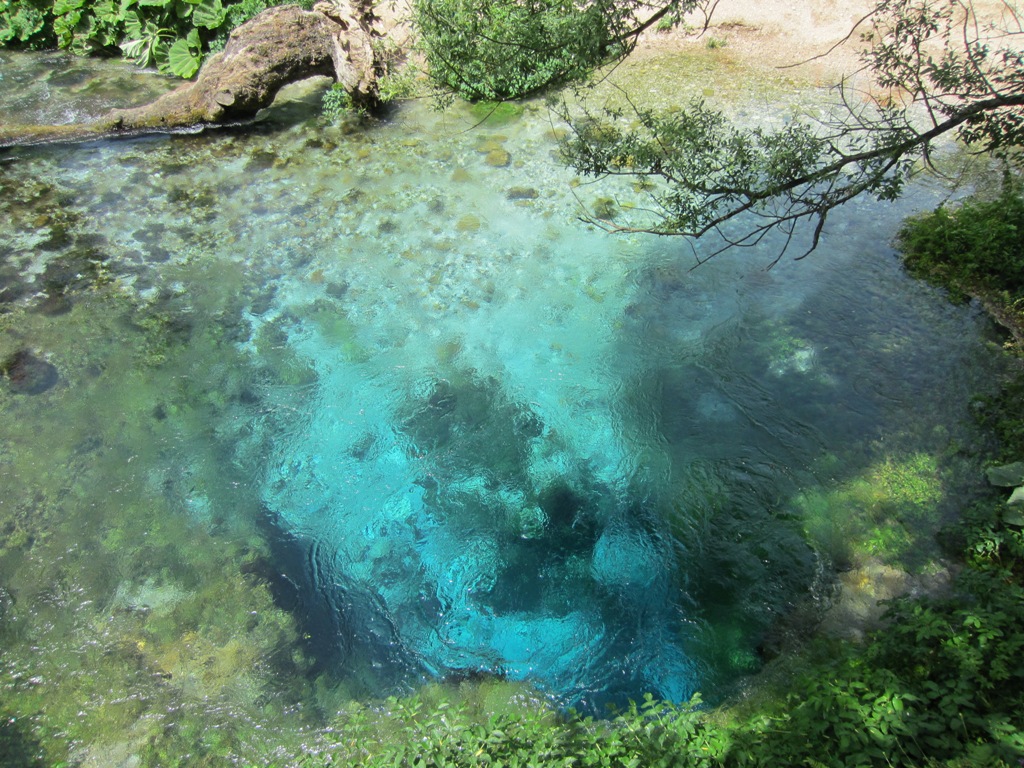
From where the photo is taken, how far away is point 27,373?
6.46m

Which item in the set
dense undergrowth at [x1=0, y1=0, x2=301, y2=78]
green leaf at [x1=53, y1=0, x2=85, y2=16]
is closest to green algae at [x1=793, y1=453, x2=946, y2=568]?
dense undergrowth at [x1=0, y1=0, x2=301, y2=78]

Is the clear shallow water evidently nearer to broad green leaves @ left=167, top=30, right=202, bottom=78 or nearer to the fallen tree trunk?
the fallen tree trunk

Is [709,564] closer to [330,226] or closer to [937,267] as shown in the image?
[937,267]

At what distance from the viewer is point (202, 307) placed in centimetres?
726

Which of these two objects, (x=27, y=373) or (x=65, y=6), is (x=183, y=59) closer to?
(x=65, y=6)

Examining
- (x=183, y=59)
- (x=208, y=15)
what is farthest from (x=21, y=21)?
(x=208, y=15)

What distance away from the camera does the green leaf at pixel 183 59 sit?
440 inches

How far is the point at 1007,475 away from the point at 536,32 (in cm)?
498

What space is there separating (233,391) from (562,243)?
4028 millimetres

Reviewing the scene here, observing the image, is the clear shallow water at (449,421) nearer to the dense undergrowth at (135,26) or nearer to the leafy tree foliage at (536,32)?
the leafy tree foliage at (536,32)

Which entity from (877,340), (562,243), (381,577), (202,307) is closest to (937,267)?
(877,340)

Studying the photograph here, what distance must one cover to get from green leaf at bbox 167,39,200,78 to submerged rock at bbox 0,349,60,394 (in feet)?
21.9

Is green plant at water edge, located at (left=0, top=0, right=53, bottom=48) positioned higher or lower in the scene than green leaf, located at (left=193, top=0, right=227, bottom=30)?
lower

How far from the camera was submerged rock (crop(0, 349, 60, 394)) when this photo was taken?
20.8 ft
